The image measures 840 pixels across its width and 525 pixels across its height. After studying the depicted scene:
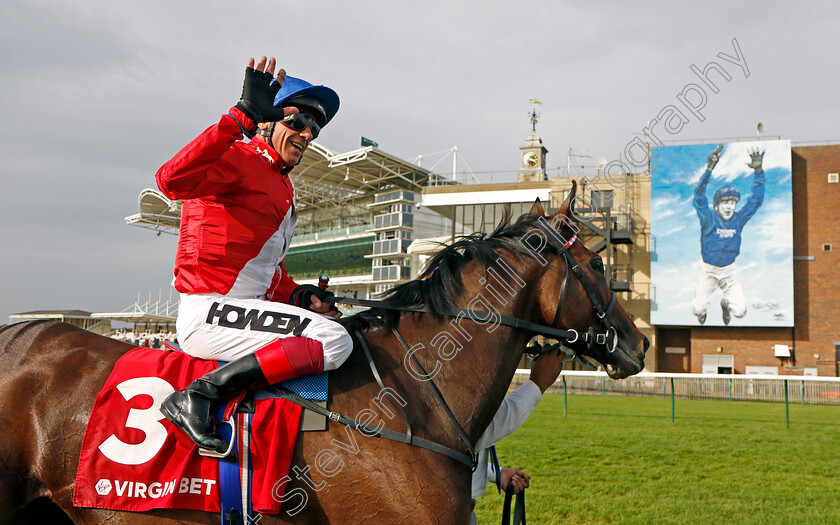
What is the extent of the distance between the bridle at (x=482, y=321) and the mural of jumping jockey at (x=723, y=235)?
29024mm

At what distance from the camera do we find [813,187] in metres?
28.8

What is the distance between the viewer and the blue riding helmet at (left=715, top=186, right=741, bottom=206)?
28.7m

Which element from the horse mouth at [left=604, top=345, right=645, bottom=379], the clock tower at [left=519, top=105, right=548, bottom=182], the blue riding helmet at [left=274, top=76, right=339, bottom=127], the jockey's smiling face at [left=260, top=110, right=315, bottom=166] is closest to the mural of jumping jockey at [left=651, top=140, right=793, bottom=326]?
the clock tower at [left=519, top=105, right=548, bottom=182]

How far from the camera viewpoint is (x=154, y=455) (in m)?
2.25

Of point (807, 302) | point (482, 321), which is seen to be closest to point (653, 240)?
point (807, 302)

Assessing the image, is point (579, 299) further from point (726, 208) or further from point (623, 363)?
point (726, 208)

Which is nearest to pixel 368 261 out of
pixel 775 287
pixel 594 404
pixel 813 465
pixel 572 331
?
pixel 775 287

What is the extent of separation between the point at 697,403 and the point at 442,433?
17668mm

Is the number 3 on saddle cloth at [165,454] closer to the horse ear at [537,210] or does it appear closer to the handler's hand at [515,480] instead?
the horse ear at [537,210]

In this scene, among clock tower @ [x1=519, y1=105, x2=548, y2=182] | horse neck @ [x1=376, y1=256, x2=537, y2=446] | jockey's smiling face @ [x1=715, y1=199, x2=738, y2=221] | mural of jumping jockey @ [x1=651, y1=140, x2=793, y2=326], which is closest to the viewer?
horse neck @ [x1=376, y1=256, x2=537, y2=446]

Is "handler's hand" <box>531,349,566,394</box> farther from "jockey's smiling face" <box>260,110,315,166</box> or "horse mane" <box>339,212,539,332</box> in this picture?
"jockey's smiling face" <box>260,110,315,166</box>

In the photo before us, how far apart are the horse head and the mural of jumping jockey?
1137 inches

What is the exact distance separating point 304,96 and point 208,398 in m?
1.38

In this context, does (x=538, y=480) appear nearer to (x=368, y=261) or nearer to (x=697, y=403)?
(x=697, y=403)
